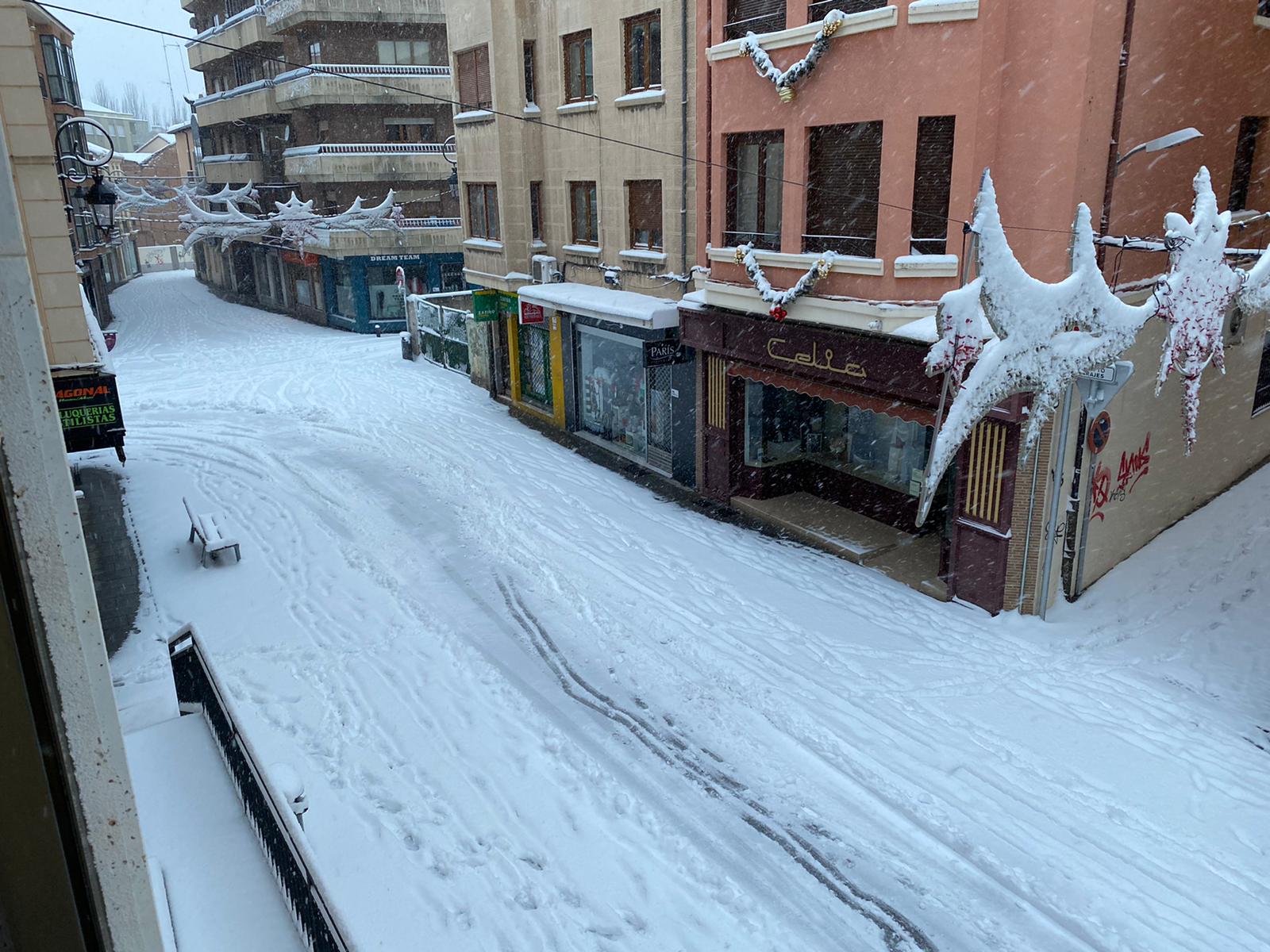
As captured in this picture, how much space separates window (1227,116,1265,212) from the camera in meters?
13.8

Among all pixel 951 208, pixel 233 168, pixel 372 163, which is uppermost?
pixel 233 168

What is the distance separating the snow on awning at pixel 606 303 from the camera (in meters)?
17.0

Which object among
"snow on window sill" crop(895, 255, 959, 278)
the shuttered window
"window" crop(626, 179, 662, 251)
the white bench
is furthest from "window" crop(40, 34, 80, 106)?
"snow on window sill" crop(895, 255, 959, 278)

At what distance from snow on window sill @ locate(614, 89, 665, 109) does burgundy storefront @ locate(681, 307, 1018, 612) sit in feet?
13.6

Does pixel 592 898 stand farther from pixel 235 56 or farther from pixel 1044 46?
pixel 235 56

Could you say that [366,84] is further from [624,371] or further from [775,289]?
[775,289]

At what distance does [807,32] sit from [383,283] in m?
27.3

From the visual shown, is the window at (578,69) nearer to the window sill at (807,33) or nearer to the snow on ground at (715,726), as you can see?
the window sill at (807,33)

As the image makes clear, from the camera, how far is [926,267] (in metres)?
11.8

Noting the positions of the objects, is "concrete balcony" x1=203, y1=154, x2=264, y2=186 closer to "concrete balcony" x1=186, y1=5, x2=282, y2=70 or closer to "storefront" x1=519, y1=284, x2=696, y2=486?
Answer: "concrete balcony" x1=186, y1=5, x2=282, y2=70

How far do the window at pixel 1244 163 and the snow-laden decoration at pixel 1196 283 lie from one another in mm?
5152

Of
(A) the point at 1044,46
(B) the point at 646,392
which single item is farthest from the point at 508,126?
(A) the point at 1044,46

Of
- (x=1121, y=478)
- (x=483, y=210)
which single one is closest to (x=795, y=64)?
(x=1121, y=478)

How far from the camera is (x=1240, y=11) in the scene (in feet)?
41.0
